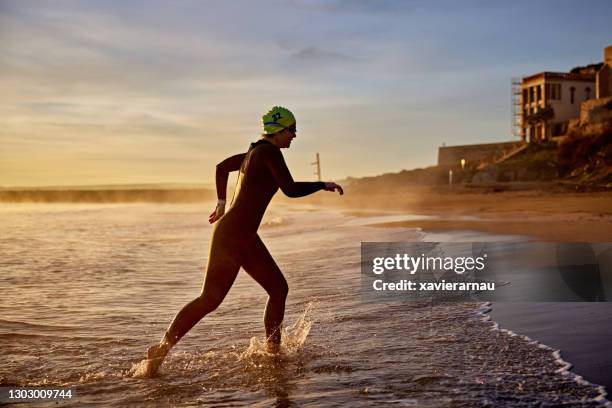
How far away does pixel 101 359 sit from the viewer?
215 inches

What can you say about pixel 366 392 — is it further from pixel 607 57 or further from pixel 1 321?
pixel 607 57

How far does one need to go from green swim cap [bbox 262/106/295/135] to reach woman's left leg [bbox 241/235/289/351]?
910 millimetres

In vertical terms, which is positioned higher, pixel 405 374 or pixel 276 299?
pixel 276 299

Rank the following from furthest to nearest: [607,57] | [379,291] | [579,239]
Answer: [607,57]
[579,239]
[379,291]

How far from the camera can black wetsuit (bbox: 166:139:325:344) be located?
197 inches

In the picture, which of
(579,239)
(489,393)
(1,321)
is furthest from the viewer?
(579,239)

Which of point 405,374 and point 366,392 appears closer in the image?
point 366,392

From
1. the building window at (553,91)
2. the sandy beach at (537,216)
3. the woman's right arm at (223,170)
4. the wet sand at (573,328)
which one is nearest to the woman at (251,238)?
the woman's right arm at (223,170)

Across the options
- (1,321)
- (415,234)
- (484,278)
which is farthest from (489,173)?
(1,321)

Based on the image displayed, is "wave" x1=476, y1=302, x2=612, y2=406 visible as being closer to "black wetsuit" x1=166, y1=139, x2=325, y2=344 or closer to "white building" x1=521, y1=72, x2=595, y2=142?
"black wetsuit" x1=166, y1=139, x2=325, y2=344

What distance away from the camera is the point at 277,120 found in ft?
17.0

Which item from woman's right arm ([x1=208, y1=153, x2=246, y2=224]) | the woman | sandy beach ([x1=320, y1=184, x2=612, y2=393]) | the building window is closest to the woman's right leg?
the woman

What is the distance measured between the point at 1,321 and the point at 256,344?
136 inches

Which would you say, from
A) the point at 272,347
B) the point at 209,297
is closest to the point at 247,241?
the point at 209,297
